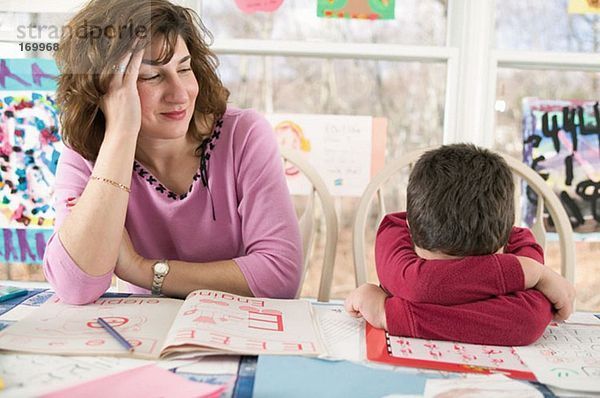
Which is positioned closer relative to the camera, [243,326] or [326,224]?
[243,326]

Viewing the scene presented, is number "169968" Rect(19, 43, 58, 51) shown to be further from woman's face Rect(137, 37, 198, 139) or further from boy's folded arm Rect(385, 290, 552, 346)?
boy's folded arm Rect(385, 290, 552, 346)

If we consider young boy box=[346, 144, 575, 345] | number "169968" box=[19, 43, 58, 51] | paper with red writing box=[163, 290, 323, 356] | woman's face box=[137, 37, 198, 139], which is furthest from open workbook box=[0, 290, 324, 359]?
number "169968" box=[19, 43, 58, 51]

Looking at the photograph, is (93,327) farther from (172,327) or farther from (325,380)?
(325,380)

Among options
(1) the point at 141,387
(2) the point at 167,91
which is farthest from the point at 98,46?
(1) the point at 141,387

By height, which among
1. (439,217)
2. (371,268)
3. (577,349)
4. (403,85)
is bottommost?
(371,268)

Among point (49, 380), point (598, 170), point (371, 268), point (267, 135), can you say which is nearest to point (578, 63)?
point (598, 170)

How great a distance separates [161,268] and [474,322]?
53 centimetres

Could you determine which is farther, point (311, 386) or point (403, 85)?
point (403, 85)

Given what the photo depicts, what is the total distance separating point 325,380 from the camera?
0.75 meters

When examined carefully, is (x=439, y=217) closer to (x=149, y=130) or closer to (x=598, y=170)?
(x=149, y=130)

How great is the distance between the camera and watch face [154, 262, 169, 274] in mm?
1127

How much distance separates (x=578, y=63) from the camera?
183cm

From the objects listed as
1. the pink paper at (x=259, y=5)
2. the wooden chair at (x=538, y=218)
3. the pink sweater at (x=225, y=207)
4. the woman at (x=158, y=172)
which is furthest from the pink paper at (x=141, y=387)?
the pink paper at (x=259, y=5)

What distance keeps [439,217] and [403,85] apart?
96 centimetres
